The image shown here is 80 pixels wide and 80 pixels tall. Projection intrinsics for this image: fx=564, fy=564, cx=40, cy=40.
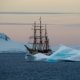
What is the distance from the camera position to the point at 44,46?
51469mm

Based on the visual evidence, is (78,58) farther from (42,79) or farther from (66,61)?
(42,79)

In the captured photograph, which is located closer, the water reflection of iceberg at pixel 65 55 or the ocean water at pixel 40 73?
the ocean water at pixel 40 73

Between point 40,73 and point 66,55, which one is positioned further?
point 66,55

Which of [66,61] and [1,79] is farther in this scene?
[66,61]

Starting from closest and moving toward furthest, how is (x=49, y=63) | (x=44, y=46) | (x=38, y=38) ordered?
1. (x=49, y=63)
2. (x=44, y=46)
3. (x=38, y=38)

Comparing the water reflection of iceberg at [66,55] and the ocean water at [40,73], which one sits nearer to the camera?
the ocean water at [40,73]

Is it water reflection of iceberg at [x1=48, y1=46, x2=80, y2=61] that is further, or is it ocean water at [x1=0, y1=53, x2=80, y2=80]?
water reflection of iceberg at [x1=48, y1=46, x2=80, y2=61]

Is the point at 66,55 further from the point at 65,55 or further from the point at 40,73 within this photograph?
the point at 40,73

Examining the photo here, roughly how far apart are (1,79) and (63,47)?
49.8ft

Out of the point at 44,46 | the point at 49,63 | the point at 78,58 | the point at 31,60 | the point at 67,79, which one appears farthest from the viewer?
the point at 44,46

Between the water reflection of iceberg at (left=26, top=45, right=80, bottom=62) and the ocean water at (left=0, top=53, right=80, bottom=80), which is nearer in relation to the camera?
the ocean water at (left=0, top=53, right=80, bottom=80)

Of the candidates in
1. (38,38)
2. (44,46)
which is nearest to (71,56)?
(44,46)

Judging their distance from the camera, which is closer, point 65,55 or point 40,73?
point 40,73

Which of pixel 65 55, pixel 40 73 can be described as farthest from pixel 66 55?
pixel 40 73
